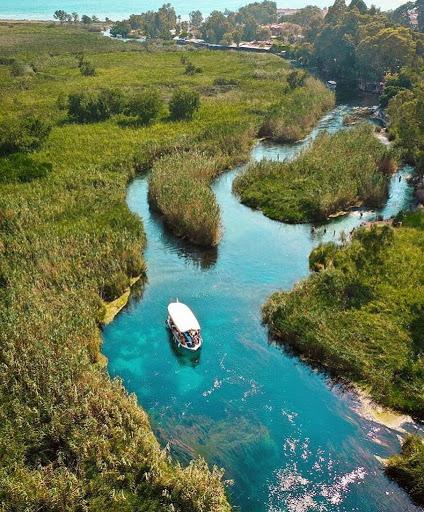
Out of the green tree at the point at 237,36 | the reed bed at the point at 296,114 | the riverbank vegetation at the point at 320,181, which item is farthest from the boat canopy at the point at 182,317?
the green tree at the point at 237,36

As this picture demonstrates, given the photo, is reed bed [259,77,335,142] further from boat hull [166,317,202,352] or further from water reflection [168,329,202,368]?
water reflection [168,329,202,368]

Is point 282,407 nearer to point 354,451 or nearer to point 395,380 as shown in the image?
point 354,451

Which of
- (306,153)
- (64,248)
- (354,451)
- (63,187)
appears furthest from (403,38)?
(354,451)

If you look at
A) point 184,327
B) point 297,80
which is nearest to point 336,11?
point 297,80

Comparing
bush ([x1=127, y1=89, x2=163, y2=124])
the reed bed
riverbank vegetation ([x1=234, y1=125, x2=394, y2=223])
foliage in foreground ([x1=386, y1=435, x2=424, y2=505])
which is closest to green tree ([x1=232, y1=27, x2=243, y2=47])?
the reed bed

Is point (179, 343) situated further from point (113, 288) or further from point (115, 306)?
point (113, 288)

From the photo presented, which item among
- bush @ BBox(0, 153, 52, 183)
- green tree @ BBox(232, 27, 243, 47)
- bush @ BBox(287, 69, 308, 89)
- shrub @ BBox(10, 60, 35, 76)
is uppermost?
green tree @ BBox(232, 27, 243, 47)
